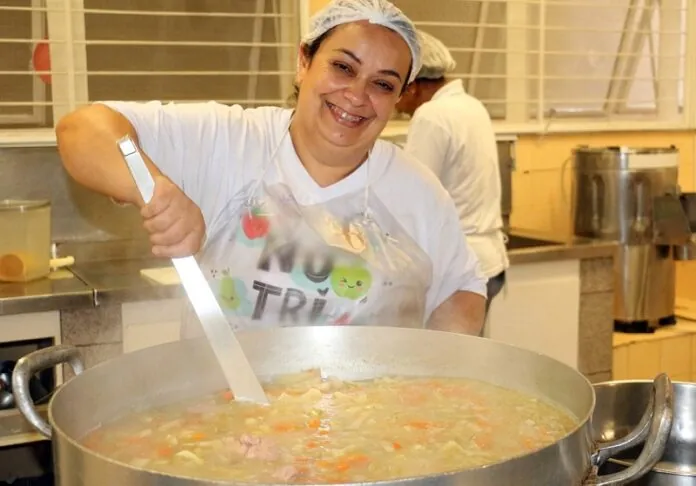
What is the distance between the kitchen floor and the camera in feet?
10.1

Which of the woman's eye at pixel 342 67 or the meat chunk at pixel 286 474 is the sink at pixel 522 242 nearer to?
the woman's eye at pixel 342 67

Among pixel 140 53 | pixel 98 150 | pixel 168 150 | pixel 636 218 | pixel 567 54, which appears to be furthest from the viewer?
pixel 567 54

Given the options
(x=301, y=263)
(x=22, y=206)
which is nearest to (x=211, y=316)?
(x=301, y=263)

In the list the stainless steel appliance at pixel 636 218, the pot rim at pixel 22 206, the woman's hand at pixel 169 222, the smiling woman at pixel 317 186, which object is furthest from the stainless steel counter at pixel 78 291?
the stainless steel appliance at pixel 636 218

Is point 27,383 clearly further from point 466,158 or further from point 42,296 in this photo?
point 466,158

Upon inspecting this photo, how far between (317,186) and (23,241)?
3.75 ft

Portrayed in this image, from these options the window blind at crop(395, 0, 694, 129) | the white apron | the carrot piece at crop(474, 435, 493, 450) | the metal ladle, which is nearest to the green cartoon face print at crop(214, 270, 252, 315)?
the white apron

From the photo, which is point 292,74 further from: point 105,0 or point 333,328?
point 333,328

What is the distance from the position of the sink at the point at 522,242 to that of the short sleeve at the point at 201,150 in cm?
178

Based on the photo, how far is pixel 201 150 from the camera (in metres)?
1.36

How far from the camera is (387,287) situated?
139 centimetres

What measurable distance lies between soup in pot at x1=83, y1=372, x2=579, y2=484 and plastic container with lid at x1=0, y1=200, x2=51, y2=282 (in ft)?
4.09

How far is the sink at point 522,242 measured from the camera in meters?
3.00

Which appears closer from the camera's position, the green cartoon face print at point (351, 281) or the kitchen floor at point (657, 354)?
the green cartoon face print at point (351, 281)
